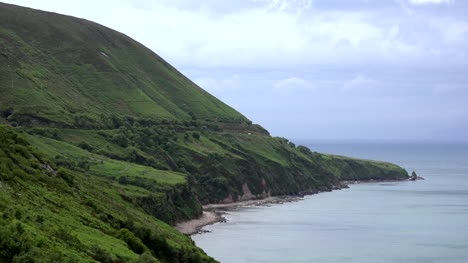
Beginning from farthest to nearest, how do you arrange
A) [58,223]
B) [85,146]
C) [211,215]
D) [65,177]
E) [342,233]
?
[85,146]
[211,215]
[342,233]
[65,177]
[58,223]

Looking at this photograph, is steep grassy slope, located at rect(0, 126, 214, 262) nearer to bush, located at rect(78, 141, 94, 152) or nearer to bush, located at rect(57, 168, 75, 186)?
bush, located at rect(57, 168, 75, 186)

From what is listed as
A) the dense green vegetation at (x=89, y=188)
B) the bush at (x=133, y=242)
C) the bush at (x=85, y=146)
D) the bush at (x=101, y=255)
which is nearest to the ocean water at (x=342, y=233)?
the dense green vegetation at (x=89, y=188)

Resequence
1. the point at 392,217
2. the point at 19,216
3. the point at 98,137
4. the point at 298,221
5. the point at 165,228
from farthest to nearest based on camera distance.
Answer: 1. the point at 98,137
2. the point at 392,217
3. the point at 298,221
4. the point at 165,228
5. the point at 19,216

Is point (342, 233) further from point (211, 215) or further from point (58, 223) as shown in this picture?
point (58, 223)

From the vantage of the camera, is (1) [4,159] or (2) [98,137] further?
(2) [98,137]

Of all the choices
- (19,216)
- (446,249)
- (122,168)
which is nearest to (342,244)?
(446,249)

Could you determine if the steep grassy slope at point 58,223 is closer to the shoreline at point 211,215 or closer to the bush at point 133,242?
the bush at point 133,242

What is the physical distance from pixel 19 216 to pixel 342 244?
81312 mm

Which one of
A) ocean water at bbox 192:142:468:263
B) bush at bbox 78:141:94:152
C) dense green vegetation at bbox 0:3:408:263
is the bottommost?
ocean water at bbox 192:142:468:263

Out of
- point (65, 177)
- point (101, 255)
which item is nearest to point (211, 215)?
point (65, 177)

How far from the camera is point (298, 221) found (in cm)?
15012

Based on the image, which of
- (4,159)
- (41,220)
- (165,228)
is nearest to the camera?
(41,220)

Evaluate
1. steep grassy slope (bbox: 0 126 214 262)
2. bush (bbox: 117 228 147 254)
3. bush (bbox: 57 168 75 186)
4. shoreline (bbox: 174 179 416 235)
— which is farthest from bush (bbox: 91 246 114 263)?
shoreline (bbox: 174 179 416 235)

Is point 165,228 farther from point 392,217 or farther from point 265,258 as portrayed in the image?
point 392,217
